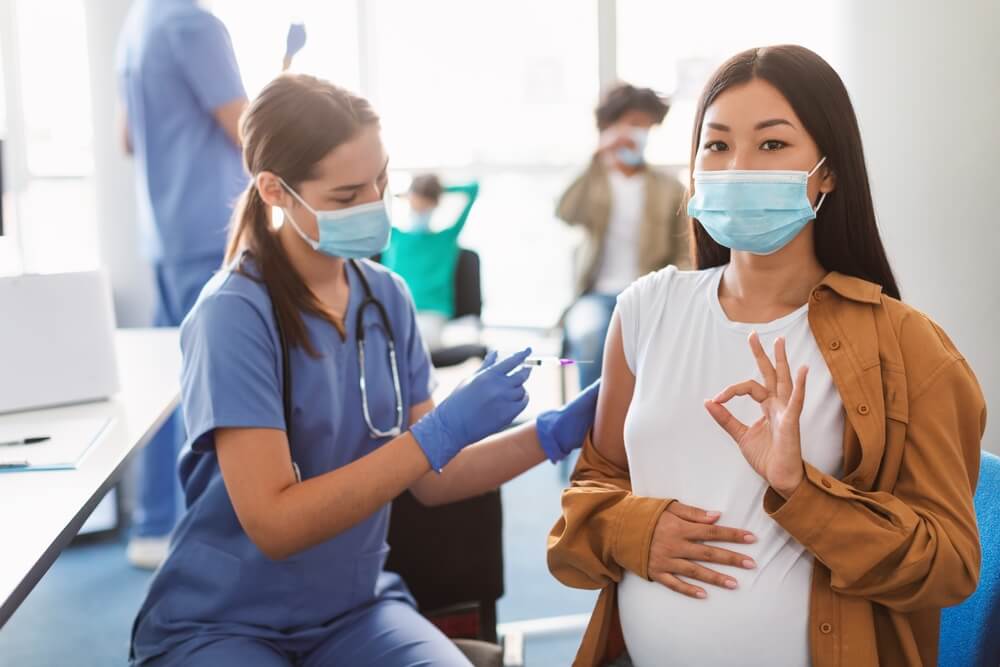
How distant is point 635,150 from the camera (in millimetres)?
3402

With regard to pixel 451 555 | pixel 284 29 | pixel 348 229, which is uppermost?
pixel 284 29

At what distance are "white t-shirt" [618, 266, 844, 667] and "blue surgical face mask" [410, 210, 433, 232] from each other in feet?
8.15

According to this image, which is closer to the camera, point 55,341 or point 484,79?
point 55,341

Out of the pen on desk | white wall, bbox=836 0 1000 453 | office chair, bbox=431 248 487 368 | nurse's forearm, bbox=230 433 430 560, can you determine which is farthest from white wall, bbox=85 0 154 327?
white wall, bbox=836 0 1000 453

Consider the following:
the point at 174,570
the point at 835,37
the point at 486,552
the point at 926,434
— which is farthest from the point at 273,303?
the point at 835,37

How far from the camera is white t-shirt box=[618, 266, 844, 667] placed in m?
1.16

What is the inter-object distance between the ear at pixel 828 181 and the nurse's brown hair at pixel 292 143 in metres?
0.65

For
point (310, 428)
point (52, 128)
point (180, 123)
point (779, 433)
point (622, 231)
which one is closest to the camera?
point (779, 433)

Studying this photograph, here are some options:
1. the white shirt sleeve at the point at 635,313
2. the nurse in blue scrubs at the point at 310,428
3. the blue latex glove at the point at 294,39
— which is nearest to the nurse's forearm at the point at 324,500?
the nurse in blue scrubs at the point at 310,428

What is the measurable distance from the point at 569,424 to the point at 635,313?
0.21 m

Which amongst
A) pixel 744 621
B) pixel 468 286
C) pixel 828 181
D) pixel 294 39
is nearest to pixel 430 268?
pixel 468 286

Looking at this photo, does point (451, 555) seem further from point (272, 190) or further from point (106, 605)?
point (106, 605)

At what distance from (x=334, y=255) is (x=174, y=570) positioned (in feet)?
1.66

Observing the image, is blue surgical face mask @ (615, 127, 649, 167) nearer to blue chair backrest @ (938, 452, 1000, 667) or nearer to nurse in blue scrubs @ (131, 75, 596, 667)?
nurse in blue scrubs @ (131, 75, 596, 667)
